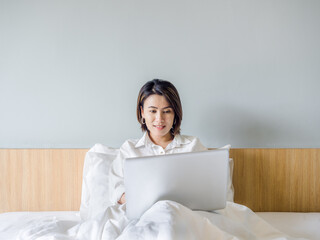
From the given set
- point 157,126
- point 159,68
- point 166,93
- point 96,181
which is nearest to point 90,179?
point 96,181

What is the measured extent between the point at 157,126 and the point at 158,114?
63mm

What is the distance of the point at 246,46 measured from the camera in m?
1.58

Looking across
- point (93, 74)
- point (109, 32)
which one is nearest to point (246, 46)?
point (109, 32)

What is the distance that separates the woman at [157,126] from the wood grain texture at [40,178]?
1.10 feet

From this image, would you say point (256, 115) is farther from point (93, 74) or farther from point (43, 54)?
point (43, 54)

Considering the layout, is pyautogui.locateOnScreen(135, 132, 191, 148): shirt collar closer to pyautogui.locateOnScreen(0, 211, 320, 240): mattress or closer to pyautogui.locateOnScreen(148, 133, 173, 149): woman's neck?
pyautogui.locateOnScreen(148, 133, 173, 149): woman's neck

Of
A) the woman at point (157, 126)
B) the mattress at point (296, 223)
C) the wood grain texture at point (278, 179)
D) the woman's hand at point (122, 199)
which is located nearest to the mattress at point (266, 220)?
the mattress at point (296, 223)

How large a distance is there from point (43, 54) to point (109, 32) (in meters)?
0.42

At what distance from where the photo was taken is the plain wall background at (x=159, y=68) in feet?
5.18

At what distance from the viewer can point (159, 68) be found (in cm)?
160

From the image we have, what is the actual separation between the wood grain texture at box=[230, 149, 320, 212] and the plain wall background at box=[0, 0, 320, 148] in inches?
3.7

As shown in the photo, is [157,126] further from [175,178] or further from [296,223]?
[296,223]

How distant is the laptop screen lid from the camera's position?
88 cm

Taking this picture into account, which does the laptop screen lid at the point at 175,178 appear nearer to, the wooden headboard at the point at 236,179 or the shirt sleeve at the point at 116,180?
the shirt sleeve at the point at 116,180
